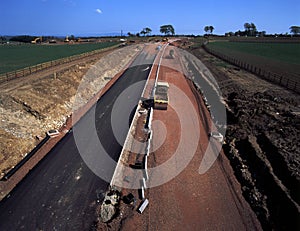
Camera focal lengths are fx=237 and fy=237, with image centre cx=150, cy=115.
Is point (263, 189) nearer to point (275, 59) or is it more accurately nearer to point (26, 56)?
point (275, 59)

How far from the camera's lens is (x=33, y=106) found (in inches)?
893

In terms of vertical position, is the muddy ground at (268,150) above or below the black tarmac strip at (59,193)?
above

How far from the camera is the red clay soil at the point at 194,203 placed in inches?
456

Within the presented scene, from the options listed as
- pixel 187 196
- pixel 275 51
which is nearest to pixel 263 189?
pixel 187 196

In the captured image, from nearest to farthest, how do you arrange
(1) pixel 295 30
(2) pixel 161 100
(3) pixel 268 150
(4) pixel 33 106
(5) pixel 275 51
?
1. (3) pixel 268 150
2. (4) pixel 33 106
3. (2) pixel 161 100
4. (5) pixel 275 51
5. (1) pixel 295 30

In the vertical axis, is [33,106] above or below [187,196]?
above

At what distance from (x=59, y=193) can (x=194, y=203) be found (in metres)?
7.57

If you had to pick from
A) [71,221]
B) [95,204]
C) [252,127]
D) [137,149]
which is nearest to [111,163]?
[137,149]

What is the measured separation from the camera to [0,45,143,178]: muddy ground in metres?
17.5

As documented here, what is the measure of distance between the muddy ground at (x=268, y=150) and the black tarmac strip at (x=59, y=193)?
869cm

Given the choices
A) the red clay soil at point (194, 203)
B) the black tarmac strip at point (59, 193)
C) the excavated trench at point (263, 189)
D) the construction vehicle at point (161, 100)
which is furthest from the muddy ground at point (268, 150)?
the black tarmac strip at point (59, 193)

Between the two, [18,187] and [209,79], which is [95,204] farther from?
[209,79]

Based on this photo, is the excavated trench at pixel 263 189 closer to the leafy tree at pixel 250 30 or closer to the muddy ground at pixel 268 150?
the muddy ground at pixel 268 150

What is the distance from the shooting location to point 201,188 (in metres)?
14.1
